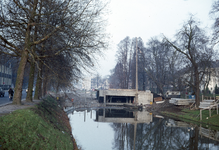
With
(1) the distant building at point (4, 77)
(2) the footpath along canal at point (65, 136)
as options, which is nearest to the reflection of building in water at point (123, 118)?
(2) the footpath along canal at point (65, 136)

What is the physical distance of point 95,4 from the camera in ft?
40.7

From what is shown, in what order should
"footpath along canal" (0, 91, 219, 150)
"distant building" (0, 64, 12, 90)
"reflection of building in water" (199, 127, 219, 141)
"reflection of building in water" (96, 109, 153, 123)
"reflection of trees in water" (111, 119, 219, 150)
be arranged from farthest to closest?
"distant building" (0, 64, 12, 90) < "reflection of building in water" (96, 109, 153, 123) < "reflection of building in water" (199, 127, 219, 141) < "reflection of trees in water" (111, 119, 219, 150) < "footpath along canal" (0, 91, 219, 150)

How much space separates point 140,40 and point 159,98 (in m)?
17.8

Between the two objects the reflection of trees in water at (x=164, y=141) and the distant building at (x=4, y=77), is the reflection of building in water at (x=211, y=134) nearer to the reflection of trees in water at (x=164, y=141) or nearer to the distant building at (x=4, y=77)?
the reflection of trees in water at (x=164, y=141)

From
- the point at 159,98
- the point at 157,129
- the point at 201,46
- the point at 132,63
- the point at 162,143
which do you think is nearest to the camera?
the point at 162,143

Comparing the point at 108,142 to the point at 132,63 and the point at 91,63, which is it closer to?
the point at 91,63

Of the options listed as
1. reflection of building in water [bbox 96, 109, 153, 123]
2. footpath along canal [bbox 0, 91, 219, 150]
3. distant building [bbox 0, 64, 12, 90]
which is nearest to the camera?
footpath along canal [bbox 0, 91, 219, 150]

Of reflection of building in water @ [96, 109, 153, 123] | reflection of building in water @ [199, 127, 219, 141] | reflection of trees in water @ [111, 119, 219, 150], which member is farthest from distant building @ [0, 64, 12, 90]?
reflection of building in water @ [199, 127, 219, 141]

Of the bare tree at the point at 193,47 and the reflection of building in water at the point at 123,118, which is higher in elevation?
the bare tree at the point at 193,47

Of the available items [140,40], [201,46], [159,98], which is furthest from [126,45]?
[201,46]

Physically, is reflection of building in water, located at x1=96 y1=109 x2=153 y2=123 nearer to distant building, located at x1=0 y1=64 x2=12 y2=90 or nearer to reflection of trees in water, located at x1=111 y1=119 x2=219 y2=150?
reflection of trees in water, located at x1=111 y1=119 x2=219 y2=150

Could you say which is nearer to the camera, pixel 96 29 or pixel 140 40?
pixel 96 29

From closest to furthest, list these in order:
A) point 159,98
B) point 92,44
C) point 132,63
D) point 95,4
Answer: point 95,4, point 92,44, point 159,98, point 132,63

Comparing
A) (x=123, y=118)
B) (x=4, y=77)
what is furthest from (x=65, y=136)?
(x=4, y=77)
